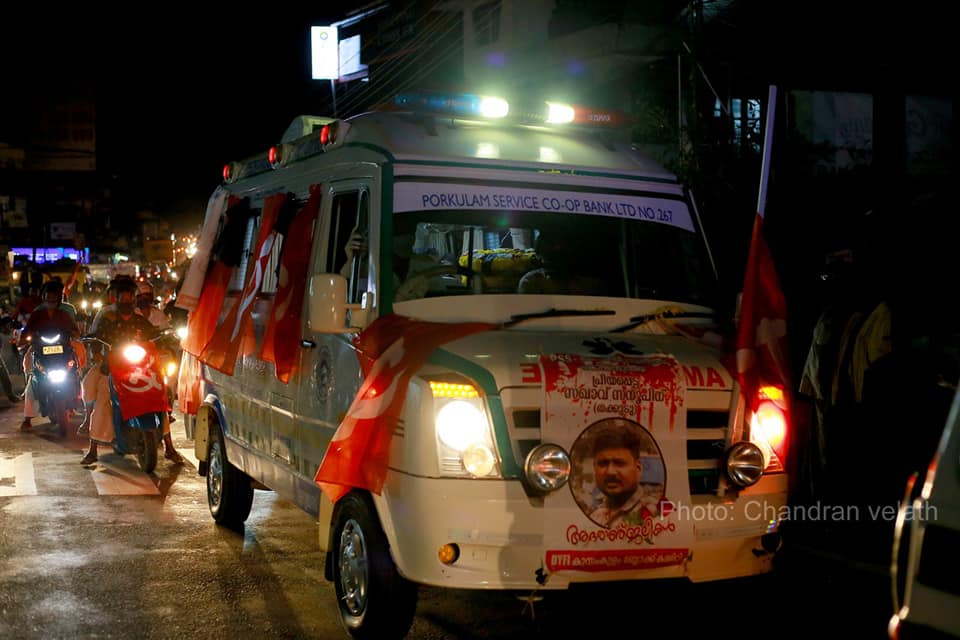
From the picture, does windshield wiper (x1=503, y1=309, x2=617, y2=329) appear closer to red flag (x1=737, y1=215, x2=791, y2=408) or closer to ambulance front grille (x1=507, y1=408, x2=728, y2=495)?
red flag (x1=737, y1=215, x2=791, y2=408)

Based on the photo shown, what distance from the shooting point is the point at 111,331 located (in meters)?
10.7

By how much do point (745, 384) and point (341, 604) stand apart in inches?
89.7

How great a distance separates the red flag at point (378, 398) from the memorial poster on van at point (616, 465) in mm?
564

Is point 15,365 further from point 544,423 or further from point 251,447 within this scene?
point 544,423

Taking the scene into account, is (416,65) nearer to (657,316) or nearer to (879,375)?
(879,375)

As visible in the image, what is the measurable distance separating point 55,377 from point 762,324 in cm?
999

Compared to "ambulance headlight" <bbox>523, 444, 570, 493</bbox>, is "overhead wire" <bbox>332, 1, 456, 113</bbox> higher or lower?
higher

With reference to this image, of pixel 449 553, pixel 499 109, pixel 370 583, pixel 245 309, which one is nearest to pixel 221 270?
pixel 245 309

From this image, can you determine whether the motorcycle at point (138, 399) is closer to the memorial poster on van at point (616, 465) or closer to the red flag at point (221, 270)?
the red flag at point (221, 270)

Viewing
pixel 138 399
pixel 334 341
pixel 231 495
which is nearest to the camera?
pixel 334 341

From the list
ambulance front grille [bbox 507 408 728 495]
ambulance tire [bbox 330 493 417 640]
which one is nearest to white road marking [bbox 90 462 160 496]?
ambulance tire [bbox 330 493 417 640]

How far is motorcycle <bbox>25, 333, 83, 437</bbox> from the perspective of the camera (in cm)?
1302

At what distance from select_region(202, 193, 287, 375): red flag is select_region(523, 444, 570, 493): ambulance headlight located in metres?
3.12

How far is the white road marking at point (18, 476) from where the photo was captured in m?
9.30
